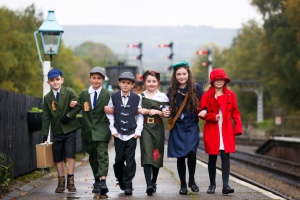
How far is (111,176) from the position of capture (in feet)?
51.8

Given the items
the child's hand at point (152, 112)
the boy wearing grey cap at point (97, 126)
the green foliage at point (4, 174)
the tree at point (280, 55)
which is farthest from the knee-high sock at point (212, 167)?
the tree at point (280, 55)

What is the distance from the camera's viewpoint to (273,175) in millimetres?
24859

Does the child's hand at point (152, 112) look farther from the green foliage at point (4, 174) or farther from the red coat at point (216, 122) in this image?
the green foliage at point (4, 174)

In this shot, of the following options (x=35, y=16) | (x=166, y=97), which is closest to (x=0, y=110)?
(x=166, y=97)

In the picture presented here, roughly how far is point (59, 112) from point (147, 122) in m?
1.40

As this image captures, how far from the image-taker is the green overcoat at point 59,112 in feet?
39.9

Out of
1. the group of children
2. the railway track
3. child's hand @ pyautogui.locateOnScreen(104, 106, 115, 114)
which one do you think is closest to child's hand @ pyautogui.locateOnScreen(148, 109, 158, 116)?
the group of children

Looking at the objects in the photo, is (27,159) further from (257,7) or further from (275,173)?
(257,7)

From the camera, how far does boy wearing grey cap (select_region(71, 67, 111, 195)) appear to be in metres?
11.7

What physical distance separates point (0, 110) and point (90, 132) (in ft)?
5.78

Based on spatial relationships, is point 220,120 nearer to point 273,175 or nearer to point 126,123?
point 126,123

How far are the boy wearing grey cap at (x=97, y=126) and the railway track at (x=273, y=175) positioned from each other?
3618 mm

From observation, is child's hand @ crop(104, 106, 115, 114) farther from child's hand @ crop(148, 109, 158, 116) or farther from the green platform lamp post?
the green platform lamp post

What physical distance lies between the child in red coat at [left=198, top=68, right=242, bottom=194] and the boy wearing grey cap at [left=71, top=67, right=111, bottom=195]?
1439 millimetres
